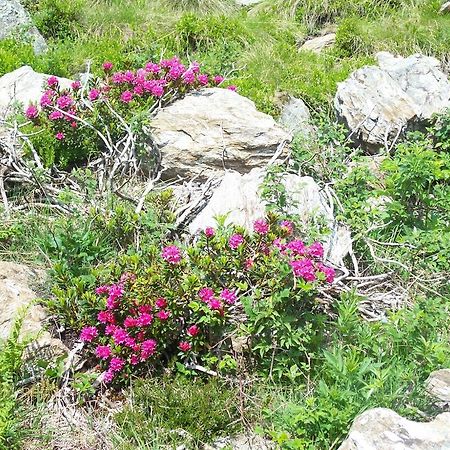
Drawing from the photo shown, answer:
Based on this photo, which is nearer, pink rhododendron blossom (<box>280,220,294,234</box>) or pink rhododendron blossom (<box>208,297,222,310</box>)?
pink rhododendron blossom (<box>208,297,222,310</box>)

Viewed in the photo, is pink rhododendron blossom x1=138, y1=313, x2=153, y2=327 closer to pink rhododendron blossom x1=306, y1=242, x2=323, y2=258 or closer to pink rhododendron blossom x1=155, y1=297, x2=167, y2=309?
pink rhododendron blossom x1=155, y1=297, x2=167, y2=309

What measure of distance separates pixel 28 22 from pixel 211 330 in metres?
6.26

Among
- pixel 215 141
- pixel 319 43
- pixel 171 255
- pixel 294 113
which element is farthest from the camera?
pixel 319 43

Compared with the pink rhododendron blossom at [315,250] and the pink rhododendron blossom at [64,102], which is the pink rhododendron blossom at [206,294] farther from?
the pink rhododendron blossom at [64,102]

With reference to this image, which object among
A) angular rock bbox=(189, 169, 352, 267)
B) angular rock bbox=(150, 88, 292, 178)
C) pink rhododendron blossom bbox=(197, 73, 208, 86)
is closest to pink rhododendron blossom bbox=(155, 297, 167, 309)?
angular rock bbox=(189, 169, 352, 267)

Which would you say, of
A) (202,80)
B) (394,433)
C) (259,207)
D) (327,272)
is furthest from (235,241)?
(202,80)

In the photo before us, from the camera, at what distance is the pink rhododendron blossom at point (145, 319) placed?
387cm

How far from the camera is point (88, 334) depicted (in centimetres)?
395

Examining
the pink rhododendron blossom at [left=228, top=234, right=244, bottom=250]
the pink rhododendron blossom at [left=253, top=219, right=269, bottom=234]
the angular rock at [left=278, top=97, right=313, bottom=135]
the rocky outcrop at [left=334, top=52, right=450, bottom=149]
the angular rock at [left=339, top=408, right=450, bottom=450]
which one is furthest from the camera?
the angular rock at [left=278, top=97, right=313, bottom=135]

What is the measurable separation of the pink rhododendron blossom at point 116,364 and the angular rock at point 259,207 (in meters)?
1.38

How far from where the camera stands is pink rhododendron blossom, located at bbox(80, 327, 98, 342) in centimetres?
395

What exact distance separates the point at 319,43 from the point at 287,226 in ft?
18.4

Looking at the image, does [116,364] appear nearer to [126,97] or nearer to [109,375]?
[109,375]

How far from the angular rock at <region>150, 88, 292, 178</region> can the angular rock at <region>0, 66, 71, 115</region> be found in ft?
4.39
